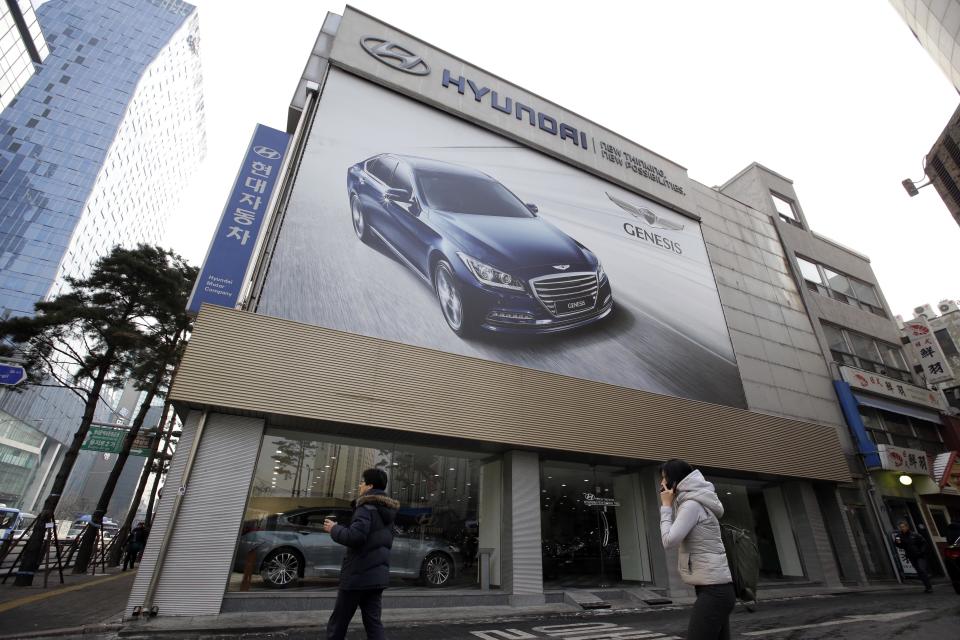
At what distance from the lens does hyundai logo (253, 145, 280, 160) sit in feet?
31.2

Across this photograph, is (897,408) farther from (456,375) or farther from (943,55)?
(456,375)

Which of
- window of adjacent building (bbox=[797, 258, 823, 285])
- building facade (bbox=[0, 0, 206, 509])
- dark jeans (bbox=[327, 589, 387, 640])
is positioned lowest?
dark jeans (bbox=[327, 589, 387, 640])

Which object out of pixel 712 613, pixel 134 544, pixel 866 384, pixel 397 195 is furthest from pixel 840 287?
pixel 134 544

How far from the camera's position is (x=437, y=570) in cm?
811

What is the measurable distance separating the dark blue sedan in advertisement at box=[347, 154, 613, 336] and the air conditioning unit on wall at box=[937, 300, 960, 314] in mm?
42238

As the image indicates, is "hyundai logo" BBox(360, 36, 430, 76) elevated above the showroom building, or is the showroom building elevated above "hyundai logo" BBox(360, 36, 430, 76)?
"hyundai logo" BBox(360, 36, 430, 76)

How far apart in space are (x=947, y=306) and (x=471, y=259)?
46735mm

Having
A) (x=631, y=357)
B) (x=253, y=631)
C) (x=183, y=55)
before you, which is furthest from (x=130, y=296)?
(x=183, y=55)

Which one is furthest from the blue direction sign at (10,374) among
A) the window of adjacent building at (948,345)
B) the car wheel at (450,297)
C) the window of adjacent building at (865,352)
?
the window of adjacent building at (948,345)

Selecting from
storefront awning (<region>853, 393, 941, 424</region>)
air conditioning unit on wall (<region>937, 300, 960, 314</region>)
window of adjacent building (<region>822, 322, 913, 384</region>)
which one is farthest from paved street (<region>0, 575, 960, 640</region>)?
air conditioning unit on wall (<region>937, 300, 960, 314</region>)

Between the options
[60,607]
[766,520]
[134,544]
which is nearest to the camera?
[60,607]

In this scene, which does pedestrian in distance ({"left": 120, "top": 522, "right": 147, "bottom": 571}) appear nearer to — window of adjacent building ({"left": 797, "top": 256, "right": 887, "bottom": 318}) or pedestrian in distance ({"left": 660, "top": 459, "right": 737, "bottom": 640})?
pedestrian in distance ({"left": 660, "top": 459, "right": 737, "bottom": 640})

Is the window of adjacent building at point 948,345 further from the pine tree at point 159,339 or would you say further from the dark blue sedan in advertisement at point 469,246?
the pine tree at point 159,339

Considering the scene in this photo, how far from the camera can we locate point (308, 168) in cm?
926
